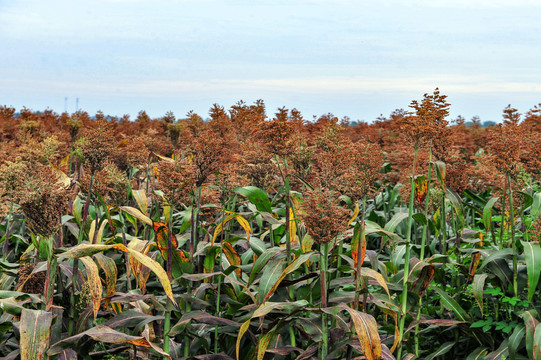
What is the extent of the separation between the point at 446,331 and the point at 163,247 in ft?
9.51

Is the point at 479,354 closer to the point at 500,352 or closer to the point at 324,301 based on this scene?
the point at 500,352

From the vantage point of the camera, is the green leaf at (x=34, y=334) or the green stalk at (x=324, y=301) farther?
the green stalk at (x=324, y=301)

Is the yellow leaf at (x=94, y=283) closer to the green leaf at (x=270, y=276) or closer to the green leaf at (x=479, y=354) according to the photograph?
the green leaf at (x=270, y=276)

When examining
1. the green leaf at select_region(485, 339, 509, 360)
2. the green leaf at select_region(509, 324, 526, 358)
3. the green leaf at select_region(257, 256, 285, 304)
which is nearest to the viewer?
the green leaf at select_region(257, 256, 285, 304)

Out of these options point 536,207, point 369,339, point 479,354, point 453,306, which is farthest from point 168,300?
point 536,207

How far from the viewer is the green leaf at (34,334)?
350cm

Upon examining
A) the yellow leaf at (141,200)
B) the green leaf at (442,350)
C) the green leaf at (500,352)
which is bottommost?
the green leaf at (442,350)

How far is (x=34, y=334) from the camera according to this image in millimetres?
3525

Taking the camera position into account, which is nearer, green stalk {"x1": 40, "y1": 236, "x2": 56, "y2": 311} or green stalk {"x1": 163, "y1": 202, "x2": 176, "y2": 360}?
green stalk {"x1": 40, "y1": 236, "x2": 56, "y2": 311}

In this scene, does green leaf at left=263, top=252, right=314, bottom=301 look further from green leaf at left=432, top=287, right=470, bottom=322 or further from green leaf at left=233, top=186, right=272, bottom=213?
green leaf at left=432, top=287, right=470, bottom=322

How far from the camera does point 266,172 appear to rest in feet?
18.4

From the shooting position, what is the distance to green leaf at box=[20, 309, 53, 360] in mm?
3502

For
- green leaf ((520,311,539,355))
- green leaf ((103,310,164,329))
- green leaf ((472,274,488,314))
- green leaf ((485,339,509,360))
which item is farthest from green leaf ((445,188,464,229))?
green leaf ((103,310,164,329))

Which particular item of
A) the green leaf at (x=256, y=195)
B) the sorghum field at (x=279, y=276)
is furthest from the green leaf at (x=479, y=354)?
the green leaf at (x=256, y=195)
